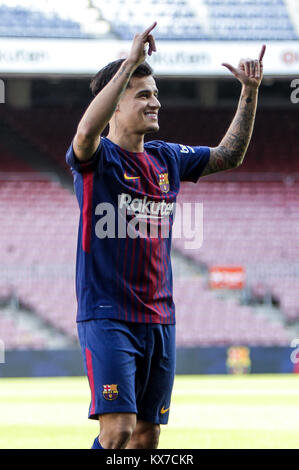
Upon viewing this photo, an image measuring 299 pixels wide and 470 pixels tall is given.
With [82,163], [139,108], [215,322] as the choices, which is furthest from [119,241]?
[215,322]

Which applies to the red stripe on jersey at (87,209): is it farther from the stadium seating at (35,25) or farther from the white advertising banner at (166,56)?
the stadium seating at (35,25)

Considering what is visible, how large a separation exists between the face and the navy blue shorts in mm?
933

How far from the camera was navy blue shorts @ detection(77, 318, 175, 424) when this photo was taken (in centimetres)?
359

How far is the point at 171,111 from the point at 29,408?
12132mm

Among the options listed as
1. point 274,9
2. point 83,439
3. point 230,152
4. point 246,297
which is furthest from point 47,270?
point 230,152

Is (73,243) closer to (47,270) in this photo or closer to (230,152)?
(47,270)

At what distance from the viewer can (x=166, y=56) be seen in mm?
16984

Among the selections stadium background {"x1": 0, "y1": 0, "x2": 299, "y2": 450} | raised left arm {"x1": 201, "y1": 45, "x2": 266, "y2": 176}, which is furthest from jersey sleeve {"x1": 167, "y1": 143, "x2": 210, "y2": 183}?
stadium background {"x1": 0, "y1": 0, "x2": 299, "y2": 450}

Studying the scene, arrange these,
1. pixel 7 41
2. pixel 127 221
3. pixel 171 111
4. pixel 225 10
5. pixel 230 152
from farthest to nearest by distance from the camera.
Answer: pixel 171 111
pixel 225 10
pixel 7 41
pixel 230 152
pixel 127 221

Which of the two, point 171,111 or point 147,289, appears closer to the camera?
point 147,289

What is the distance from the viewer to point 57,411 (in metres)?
9.91

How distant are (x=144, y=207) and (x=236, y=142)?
76cm

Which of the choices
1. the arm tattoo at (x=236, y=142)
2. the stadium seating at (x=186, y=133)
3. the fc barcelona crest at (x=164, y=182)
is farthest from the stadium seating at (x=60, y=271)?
the fc barcelona crest at (x=164, y=182)

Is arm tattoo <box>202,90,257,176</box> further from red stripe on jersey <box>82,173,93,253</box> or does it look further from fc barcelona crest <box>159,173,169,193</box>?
red stripe on jersey <box>82,173,93,253</box>
